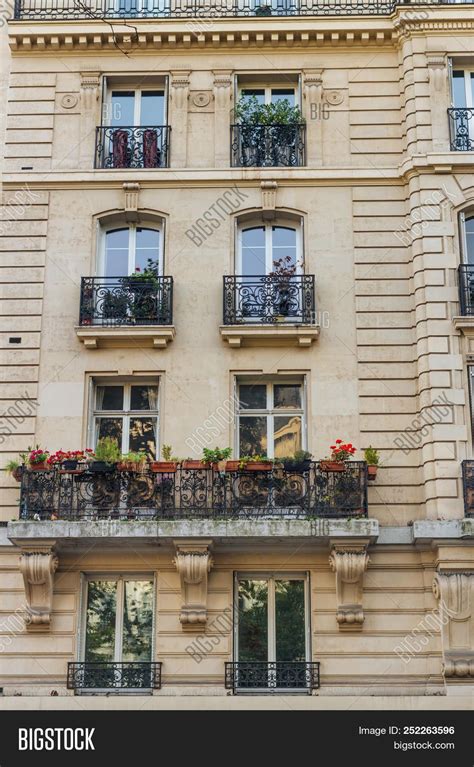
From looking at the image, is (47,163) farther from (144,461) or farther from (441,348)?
(441,348)

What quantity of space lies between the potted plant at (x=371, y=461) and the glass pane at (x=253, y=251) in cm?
391

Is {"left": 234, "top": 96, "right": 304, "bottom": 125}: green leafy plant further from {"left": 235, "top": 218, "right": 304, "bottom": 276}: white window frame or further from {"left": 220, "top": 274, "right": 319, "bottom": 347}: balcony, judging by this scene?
{"left": 220, "top": 274, "right": 319, "bottom": 347}: balcony

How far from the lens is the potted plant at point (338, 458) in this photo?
17391mm

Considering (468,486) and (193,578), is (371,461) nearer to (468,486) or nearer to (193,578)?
(468,486)

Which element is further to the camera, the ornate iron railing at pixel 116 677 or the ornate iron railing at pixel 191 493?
the ornate iron railing at pixel 191 493

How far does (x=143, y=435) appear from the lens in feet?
61.1

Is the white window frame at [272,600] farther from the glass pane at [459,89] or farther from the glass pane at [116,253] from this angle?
the glass pane at [459,89]

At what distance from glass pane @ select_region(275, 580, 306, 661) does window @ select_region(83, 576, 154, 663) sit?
1945 mm

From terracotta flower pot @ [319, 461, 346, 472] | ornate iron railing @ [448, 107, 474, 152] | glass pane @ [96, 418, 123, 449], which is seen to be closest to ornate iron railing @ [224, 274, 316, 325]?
glass pane @ [96, 418, 123, 449]

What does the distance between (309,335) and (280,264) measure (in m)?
1.69

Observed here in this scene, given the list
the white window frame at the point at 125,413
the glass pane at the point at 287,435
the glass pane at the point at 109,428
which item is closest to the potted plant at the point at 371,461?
the glass pane at the point at 287,435

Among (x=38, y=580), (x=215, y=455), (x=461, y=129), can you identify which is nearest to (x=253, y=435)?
(x=215, y=455)

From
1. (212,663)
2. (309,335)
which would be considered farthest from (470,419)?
(212,663)

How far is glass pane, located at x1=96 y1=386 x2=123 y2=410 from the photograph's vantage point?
1889 centimetres
